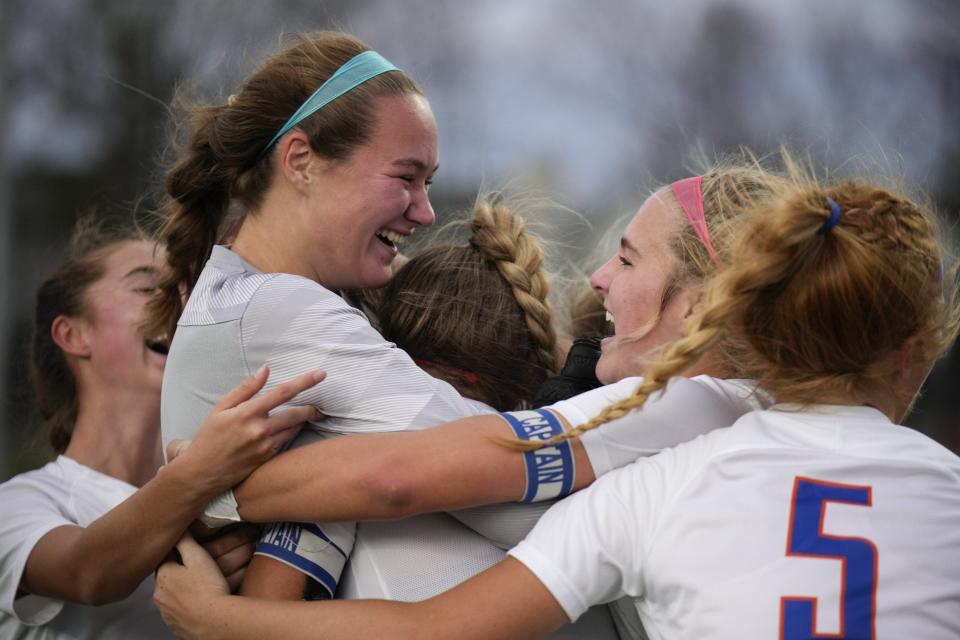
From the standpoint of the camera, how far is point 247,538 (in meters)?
1.91

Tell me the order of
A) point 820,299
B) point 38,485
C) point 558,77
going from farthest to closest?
point 558,77 < point 38,485 < point 820,299

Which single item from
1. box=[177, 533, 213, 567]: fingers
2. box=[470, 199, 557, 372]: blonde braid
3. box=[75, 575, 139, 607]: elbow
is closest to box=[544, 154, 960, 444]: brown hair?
box=[470, 199, 557, 372]: blonde braid

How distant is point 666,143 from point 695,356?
478cm

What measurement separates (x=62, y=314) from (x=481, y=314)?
5.63 feet

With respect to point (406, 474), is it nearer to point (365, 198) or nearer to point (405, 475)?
point (405, 475)

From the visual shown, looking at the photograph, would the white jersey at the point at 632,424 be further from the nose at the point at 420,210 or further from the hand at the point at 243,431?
the nose at the point at 420,210

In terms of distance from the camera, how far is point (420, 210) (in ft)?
7.53

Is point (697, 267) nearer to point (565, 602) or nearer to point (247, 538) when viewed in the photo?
point (565, 602)

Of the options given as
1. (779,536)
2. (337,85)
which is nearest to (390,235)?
(337,85)

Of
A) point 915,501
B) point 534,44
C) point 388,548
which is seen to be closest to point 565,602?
point 388,548

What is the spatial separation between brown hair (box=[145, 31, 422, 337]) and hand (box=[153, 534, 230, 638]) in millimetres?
730

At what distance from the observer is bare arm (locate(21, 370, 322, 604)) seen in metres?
1.75

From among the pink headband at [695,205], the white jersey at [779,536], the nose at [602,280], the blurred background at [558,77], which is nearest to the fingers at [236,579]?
the white jersey at [779,536]

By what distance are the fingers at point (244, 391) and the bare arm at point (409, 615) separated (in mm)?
319
